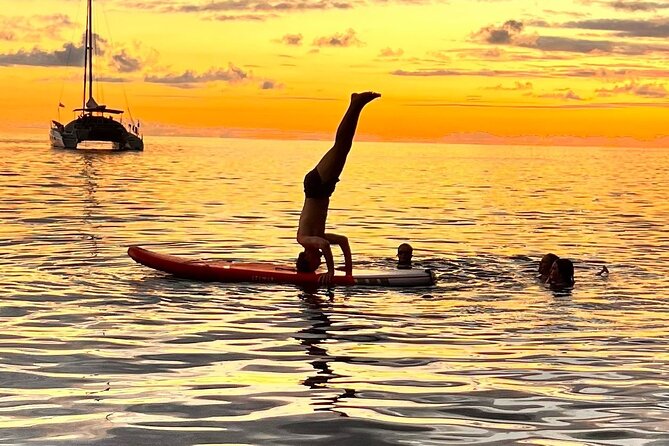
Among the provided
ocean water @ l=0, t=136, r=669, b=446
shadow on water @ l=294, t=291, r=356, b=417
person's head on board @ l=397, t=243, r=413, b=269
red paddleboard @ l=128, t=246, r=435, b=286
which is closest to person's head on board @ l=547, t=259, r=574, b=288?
ocean water @ l=0, t=136, r=669, b=446

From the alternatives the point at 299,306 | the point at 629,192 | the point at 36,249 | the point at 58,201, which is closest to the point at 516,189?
the point at 629,192

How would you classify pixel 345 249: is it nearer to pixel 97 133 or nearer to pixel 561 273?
pixel 561 273

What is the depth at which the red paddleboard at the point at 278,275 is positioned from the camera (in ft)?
55.5

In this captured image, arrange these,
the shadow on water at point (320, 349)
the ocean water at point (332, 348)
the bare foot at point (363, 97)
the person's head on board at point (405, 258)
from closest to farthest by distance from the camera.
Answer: the ocean water at point (332, 348) < the shadow on water at point (320, 349) < the bare foot at point (363, 97) < the person's head on board at point (405, 258)

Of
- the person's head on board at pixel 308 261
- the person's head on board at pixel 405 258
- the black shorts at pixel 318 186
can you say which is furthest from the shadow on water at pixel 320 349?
the person's head on board at pixel 405 258

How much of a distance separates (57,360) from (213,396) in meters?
2.39

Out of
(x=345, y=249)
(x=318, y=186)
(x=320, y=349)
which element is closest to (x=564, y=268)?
(x=345, y=249)

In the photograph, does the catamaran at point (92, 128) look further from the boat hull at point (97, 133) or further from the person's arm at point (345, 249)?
the person's arm at point (345, 249)

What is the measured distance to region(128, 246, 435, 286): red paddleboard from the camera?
16922 mm

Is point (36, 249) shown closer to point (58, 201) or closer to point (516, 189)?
point (58, 201)

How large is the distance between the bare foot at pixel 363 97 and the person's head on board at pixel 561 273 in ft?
13.5

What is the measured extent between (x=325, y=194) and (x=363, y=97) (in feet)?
5.57

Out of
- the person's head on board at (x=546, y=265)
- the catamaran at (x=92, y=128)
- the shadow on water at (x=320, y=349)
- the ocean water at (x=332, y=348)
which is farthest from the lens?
the catamaran at (x=92, y=128)

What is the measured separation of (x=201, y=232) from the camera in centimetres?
2805
